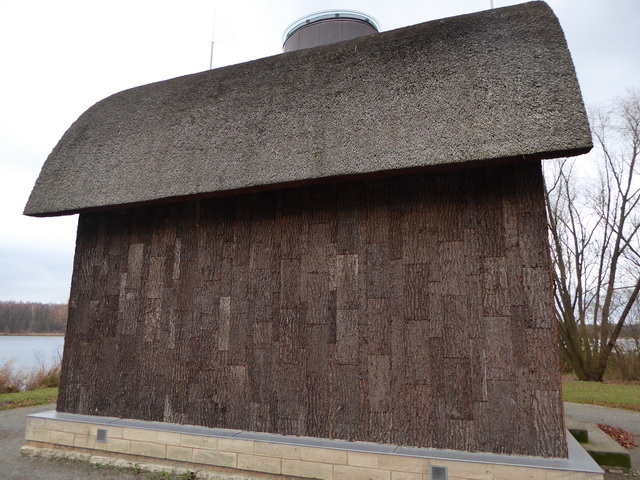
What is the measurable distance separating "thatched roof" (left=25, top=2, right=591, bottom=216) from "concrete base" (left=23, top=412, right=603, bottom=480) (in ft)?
6.91

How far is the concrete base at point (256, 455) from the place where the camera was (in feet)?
9.36

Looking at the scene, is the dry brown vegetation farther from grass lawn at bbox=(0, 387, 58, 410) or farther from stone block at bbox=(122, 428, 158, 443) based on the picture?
stone block at bbox=(122, 428, 158, 443)

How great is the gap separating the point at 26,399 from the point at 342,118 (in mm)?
8261

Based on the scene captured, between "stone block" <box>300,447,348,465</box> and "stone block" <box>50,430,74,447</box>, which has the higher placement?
"stone block" <box>300,447,348,465</box>

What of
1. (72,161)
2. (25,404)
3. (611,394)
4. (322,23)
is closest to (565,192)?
(611,394)

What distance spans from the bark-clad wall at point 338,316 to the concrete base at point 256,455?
0.12m

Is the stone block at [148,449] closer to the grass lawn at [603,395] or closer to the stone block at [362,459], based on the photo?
the stone block at [362,459]

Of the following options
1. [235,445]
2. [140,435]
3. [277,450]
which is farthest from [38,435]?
[277,450]

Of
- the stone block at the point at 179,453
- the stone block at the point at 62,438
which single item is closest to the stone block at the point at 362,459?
the stone block at the point at 179,453

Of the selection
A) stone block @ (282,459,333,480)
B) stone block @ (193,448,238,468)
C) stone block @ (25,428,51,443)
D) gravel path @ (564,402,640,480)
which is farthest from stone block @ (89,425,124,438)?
gravel path @ (564,402,640,480)

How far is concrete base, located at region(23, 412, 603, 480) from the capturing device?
285 cm

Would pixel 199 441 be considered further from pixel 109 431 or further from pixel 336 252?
pixel 336 252

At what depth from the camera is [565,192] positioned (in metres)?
13.0

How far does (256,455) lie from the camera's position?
347 cm
